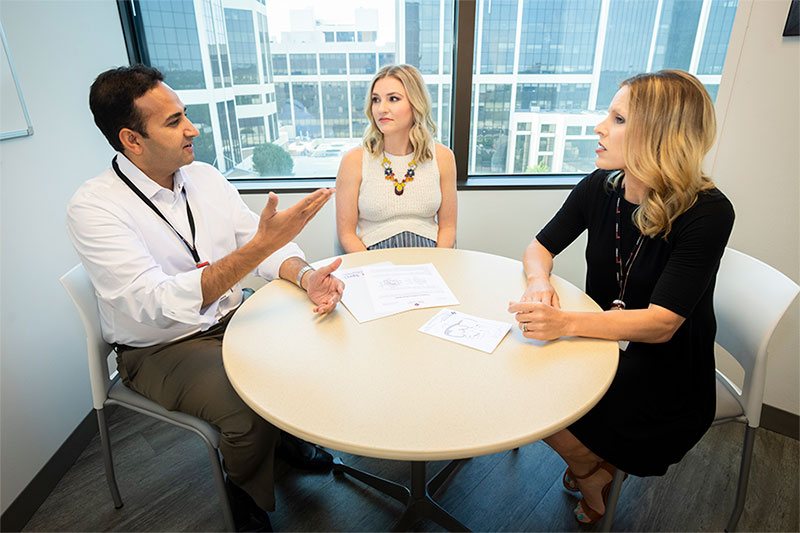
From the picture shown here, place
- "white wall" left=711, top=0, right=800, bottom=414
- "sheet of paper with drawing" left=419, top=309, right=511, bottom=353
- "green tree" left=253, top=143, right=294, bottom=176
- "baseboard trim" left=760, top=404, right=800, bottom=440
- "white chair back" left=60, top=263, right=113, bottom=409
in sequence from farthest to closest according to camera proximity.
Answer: "green tree" left=253, top=143, right=294, bottom=176 < "baseboard trim" left=760, top=404, right=800, bottom=440 < "white wall" left=711, top=0, right=800, bottom=414 < "white chair back" left=60, top=263, right=113, bottom=409 < "sheet of paper with drawing" left=419, top=309, right=511, bottom=353

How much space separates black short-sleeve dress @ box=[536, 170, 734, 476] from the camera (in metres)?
1.27

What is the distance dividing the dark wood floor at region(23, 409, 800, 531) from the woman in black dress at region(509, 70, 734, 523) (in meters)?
0.35

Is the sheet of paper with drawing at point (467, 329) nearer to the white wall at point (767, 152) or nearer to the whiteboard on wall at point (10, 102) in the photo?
the white wall at point (767, 152)

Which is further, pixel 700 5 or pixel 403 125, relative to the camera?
pixel 700 5

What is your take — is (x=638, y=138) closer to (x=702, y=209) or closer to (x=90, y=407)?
(x=702, y=209)

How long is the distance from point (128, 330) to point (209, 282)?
0.40 metres

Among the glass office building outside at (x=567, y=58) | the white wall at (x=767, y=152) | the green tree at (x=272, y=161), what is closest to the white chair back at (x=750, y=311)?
the white wall at (x=767, y=152)

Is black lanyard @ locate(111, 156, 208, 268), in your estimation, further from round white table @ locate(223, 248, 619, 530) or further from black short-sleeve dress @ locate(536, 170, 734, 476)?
black short-sleeve dress @ locate(536, 170, 734, 476)

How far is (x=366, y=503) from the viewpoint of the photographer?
5.66 feet

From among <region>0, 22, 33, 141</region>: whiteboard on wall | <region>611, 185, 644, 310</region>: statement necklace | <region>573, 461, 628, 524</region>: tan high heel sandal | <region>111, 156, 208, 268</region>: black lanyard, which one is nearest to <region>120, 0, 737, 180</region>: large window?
<region>0, 22, 33, 141</region>: whiteboard on wall

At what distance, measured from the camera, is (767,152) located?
1909 millimetres

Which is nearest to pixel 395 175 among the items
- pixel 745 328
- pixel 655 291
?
pixel 655 291

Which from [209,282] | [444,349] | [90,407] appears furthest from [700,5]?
[90,407]

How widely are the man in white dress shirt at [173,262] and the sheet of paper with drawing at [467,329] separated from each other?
0.33m
